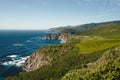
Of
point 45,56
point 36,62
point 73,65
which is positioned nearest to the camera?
point 73,65

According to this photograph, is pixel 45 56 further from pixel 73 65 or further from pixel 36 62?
pixel 73 65

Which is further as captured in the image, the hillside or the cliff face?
the cliff face

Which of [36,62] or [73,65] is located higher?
[73,65]

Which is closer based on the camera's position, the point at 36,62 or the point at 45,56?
the point at 45,56

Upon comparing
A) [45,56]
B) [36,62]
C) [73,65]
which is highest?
[73,65]

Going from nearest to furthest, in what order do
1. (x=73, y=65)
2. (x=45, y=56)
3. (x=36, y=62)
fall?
(x=73, y=65), (x=45, y=56), (x=36, y=62)

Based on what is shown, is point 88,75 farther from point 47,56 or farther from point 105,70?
point 47,56

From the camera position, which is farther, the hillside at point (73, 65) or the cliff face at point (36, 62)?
the cliff face at point (36, 62)

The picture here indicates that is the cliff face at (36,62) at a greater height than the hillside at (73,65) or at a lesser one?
lesser

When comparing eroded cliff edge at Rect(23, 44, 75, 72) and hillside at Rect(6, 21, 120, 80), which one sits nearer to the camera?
hillside at Rect(6, 21, 120, 80)

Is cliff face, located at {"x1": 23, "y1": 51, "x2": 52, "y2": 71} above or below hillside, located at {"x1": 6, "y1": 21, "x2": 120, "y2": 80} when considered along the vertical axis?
below


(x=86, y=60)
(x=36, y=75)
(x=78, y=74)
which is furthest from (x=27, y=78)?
(x=78, y=74)

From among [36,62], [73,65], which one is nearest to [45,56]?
[36,62]
